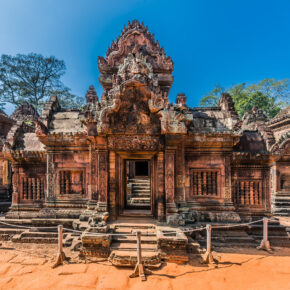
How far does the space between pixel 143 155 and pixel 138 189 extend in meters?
6.80

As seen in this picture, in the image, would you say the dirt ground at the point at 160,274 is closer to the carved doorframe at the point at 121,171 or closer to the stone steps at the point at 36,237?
the stone steps at the point at 36,237

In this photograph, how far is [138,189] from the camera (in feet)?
43.8

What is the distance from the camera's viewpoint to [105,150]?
6875 mm

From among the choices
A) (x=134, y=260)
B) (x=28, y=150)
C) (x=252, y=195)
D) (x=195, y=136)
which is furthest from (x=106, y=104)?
(x=252, y=195)

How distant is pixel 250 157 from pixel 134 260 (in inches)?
230

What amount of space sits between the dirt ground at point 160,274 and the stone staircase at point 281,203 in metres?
8.08

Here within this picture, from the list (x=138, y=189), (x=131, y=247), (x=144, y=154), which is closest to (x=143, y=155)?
(x=144, y=154)

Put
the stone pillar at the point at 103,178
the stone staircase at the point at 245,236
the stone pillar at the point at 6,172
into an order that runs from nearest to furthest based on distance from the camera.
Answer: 1. the stone staircase at the point at 245,236
2. the stone pillar at the point at 103,178
3. the stone pillar at the point at 6,172

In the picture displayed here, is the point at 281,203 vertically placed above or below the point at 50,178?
below

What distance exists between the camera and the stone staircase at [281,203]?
40.0 ft

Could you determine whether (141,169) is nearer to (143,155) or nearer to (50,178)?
(143,155)

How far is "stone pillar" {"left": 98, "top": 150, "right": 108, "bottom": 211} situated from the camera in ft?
22.4

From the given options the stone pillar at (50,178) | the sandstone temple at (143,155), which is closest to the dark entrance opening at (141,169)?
the sandstone temple at (143,155)

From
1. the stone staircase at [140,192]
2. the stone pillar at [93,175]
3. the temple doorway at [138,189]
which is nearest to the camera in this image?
the stone pillar at [93,175]
